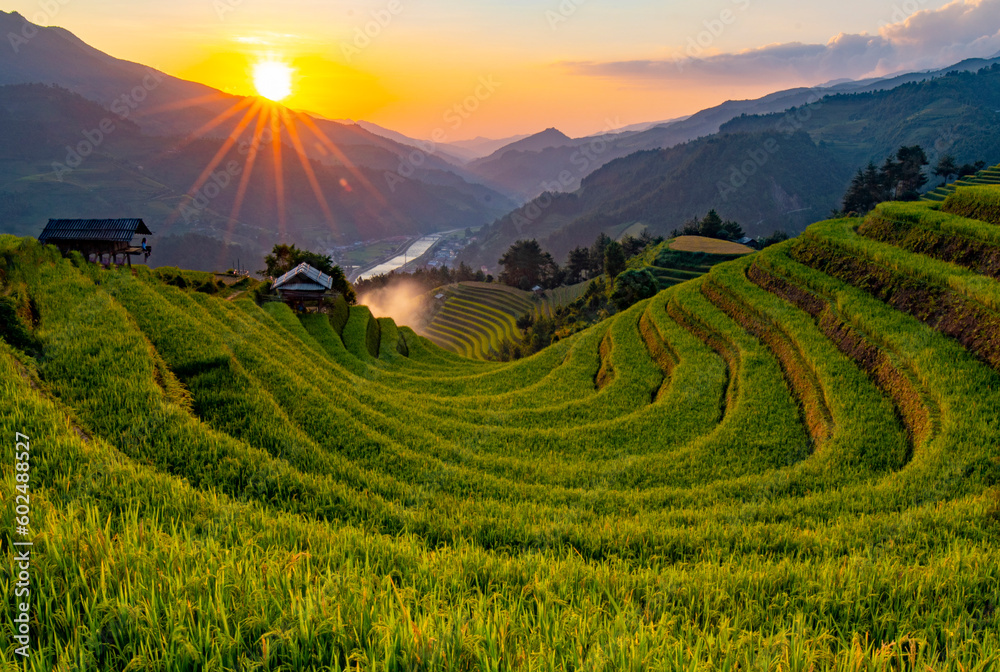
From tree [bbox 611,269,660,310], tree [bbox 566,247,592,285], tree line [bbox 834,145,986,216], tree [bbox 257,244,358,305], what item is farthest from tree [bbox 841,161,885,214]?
tree [bbox 257,244,358,305]

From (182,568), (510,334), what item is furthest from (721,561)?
(510,334)

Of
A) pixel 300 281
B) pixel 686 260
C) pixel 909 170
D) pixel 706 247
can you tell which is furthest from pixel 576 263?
pixel 300 281

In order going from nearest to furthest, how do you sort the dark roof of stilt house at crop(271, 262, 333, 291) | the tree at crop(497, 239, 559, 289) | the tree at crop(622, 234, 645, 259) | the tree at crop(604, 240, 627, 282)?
the dark roof of stilt house at crop(271, 262, 333, 291), the tree at crop(604, 240, 627, 282), the tree at crop(622, 234, 645, 259), the tree at crop(497, 239, 559, 289)

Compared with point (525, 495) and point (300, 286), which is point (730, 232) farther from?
point (525, 495)

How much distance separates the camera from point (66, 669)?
2.37 m

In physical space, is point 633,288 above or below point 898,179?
below

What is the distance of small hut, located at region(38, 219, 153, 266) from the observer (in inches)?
901

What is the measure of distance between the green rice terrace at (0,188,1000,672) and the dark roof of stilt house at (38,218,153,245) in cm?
886

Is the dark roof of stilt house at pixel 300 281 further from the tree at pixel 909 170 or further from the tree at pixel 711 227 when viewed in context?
the tree at pixel 909 170

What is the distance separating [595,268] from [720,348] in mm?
91496

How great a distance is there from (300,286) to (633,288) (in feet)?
95.7

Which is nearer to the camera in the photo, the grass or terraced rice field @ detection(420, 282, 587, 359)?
the grass

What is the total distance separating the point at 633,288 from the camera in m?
44.9

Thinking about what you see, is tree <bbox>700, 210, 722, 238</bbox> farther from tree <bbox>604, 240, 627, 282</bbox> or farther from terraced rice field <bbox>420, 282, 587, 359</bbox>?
terraced rice field <bbox>420, 282, 587, 359</bbox>
